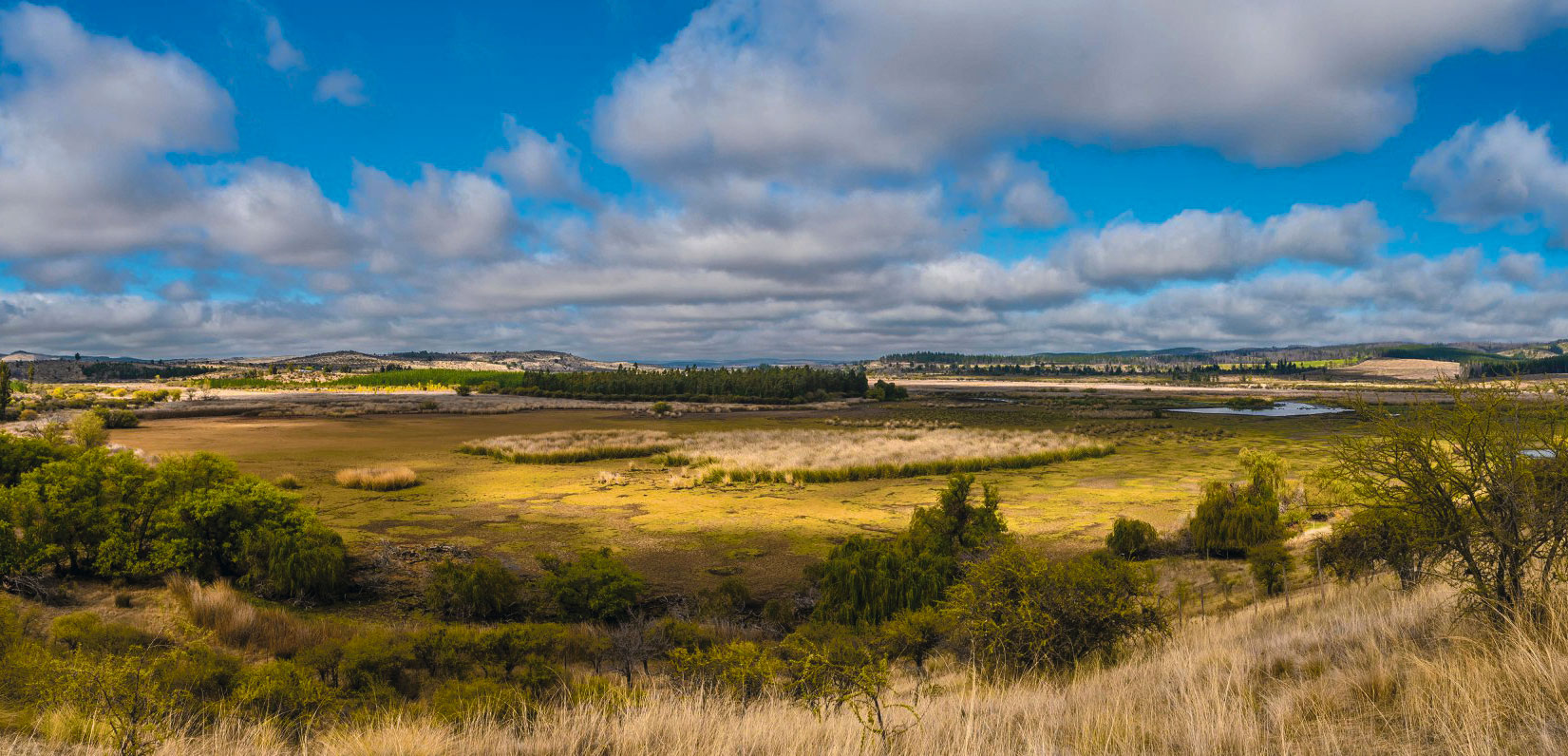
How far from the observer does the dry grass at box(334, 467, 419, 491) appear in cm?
2602

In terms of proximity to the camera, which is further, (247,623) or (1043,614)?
(247,623)

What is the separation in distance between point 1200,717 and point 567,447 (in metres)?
37.5

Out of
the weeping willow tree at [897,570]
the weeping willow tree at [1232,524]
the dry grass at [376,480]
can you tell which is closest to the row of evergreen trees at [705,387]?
the dry grass at [376,480]

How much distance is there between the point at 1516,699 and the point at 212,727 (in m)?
9.93

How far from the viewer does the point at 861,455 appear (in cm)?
3397

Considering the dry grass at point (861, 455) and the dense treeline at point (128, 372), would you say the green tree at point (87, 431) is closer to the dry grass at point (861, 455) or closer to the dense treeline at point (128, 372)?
the dry grass at point (861, 455)

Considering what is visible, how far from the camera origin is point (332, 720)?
23.0ft

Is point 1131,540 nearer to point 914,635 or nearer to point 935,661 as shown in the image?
point 935,661

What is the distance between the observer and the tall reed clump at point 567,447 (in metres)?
36.3

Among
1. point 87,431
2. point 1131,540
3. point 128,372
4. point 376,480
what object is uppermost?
point 128,372

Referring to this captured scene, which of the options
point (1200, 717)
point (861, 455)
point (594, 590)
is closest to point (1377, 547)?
point (1200, 717)

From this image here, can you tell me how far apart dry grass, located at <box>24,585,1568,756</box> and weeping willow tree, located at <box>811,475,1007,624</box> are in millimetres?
5918

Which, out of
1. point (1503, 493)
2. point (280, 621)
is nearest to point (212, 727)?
point (280, 621)

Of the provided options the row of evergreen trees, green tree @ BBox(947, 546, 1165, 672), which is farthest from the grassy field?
the row of evergreen trees
